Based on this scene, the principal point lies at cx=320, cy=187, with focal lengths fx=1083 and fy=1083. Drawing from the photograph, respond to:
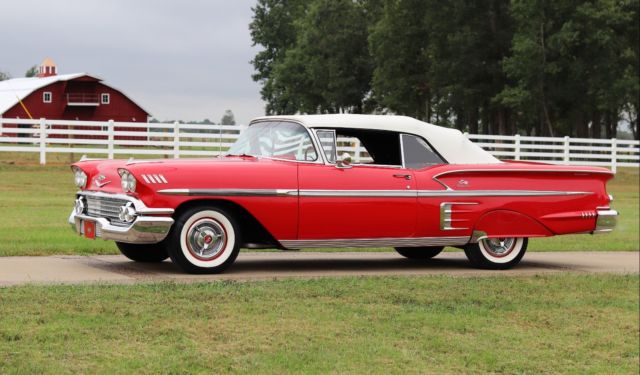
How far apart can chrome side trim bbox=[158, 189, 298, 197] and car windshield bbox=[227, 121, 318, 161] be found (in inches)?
18.9

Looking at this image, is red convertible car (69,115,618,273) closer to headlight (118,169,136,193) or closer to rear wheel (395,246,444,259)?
headlight (118,169,136,193)

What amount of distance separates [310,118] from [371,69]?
65349mm

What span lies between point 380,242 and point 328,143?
3.73 feet

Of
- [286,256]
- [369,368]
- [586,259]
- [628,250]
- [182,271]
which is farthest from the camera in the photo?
[628,250]

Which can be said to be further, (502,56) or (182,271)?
(502,56)

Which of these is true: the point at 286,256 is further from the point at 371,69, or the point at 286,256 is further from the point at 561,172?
the point at 371,69

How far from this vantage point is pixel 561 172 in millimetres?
11883

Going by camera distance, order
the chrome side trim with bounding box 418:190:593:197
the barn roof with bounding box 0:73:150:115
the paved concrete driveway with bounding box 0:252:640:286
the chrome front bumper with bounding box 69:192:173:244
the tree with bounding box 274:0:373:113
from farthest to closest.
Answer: the tree with bounding box 274:0:373:113
the barn roof with bounding box 0:73:150:115
the chrome side trim with bounding box 418:190:593:197
the paved concrete driveway with bounding box 0:252:640:286
the chrome front bumper with bounding box 69:192:173:244

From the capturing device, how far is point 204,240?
1019 cm

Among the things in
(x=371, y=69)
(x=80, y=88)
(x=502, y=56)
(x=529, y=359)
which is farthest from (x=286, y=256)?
(x=371, y=69)

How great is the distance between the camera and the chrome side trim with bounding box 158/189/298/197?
994 centimetres

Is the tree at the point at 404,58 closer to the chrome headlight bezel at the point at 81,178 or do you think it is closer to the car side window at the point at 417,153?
the car side window at the point at 417,153

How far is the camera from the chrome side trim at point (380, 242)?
1065cm

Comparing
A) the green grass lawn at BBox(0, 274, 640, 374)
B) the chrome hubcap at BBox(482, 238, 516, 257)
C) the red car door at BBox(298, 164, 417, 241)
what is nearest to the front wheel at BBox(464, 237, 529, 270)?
the chrome hubcap at BBox(482, 238, 516, 257)
